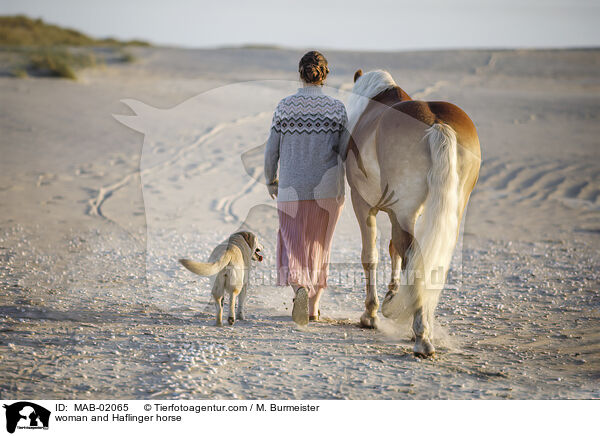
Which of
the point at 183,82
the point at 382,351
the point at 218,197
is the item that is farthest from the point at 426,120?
the point at 183,82

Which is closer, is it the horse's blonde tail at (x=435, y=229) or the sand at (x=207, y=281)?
the sand at (x=207, y=281)

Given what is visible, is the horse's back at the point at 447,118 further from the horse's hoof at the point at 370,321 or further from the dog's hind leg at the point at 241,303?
the dog's hind leg at the point at 241,303

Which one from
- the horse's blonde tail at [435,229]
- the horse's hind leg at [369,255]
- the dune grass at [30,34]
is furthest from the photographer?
the dune grass at [30,34]

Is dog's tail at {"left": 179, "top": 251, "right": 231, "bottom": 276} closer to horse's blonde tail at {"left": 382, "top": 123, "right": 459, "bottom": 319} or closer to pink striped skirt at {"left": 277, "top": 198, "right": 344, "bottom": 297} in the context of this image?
pink striped skirt at {"left": 277, "top": 198, "right": 344, "bottom": 297}

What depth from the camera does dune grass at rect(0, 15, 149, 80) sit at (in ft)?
56.5

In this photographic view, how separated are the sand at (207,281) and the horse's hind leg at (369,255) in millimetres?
149

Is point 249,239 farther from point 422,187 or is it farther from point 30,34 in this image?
point 30,34

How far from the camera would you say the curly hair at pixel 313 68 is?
4.41m

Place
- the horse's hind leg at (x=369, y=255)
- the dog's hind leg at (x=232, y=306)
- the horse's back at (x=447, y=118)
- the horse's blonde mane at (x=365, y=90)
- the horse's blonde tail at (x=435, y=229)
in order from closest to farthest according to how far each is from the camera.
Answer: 1. the horse's blonde tail at (x=435, y=229)
2. the horse's back at (x=447, y=118)
3. the dog's hind leg at (x=232, y=306)
4. the horse's hind leg at (x=369, y=255)
5. the horse's blonde mane at (x=365, y=90)

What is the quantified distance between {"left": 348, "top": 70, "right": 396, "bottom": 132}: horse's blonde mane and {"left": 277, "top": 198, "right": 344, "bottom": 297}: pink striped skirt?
31.7 inches
